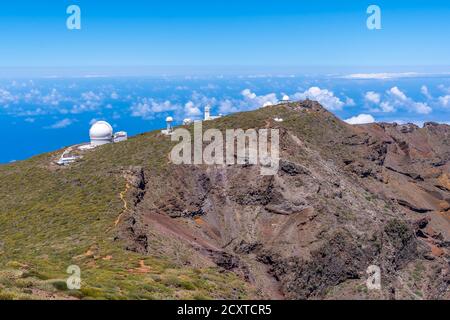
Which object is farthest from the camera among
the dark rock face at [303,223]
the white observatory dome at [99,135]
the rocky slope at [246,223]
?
the white observatory dome at [99,135]

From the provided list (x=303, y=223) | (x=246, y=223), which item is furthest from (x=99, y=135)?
(x=303, y=223)

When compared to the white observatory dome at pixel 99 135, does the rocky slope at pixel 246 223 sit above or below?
below

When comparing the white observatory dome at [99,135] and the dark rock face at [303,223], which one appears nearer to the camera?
the dark rock face at [303,223]

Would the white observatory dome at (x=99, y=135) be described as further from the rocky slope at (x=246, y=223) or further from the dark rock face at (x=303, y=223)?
the dark rock face at (x=303, y=223)

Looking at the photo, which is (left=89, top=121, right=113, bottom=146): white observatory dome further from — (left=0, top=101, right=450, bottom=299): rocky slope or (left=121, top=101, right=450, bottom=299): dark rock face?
(left=121, top=101, right=450, bottom=299): dark rock face

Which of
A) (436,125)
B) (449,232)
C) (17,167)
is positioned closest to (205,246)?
(17,167)

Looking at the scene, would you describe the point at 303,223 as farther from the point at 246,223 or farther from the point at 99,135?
the point at 99,135

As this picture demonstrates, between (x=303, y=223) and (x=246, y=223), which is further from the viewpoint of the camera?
(x=246, y=223)

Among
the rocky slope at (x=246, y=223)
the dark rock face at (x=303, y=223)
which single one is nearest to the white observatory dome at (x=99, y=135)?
the rocky slope at (x=246, y=223)
